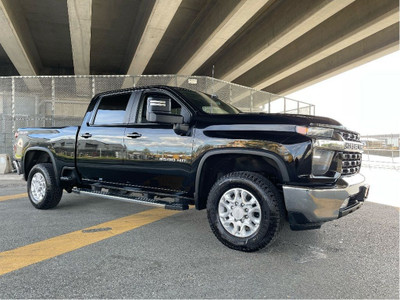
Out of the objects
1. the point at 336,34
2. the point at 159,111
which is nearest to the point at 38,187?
the point at 159,111

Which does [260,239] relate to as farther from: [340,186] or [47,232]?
[47,232]

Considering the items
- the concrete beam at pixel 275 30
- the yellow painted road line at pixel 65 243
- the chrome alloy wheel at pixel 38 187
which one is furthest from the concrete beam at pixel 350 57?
the chrome alloy wheel at pixel 38 187

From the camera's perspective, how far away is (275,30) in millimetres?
12836

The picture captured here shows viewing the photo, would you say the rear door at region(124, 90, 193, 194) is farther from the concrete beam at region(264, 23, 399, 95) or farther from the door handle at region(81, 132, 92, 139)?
the concrete beam at region(264, 23, 399, 95)

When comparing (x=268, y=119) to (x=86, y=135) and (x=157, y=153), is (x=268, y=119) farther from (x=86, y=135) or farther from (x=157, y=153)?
(x=86, y=135)

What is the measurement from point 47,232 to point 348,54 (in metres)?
17.2

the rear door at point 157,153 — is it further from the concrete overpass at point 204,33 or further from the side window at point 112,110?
the concrete overpass at point 204,33

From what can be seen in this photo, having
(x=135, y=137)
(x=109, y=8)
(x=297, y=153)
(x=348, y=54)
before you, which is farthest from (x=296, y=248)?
(x=348, y=54)

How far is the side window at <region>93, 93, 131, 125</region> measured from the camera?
479 cm

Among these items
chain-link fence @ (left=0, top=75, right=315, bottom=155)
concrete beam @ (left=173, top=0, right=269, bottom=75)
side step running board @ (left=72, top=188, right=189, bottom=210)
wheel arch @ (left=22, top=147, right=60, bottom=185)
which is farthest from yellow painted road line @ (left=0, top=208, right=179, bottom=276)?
concrete beam @ (left=173, top=0, right=269, bottom=75)

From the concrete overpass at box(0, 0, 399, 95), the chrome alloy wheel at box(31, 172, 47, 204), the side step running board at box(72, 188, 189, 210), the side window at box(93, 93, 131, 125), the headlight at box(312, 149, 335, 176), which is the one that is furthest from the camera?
the concrete overpass at box(0, 0, 399, 95)

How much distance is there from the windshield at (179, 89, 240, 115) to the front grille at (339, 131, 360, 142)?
166 centimetres

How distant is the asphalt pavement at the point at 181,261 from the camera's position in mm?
2580

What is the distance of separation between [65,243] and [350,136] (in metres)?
3.65
